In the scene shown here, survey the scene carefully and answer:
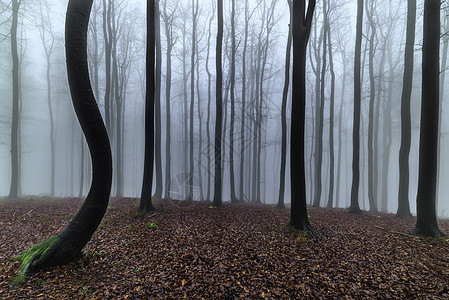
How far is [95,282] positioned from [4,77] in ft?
77.8

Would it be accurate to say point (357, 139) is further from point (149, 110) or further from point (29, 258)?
point (29, 258)

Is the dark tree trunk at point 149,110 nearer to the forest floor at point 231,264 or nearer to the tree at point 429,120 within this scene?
the forest floor at point 231,264

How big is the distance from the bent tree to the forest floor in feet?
1.28

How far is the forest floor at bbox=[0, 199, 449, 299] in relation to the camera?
3.24 m

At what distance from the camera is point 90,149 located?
162 inches

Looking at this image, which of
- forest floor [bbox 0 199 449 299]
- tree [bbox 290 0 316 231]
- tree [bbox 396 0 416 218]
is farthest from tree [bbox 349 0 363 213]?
tree [bbox 290 0 316 231]

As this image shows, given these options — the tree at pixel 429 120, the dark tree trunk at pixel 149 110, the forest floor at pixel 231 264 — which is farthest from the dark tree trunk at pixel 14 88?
the tree at pixel 429 120

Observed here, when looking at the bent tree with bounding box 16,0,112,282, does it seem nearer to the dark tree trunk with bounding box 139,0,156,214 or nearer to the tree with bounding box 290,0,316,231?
the dark tree trunk with bounding box 139,0,156,214

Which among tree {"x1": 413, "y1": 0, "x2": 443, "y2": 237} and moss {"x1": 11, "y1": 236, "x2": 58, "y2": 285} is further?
tree {"x1": 413, "y1": 0, "x2": 443, "y2": 237}

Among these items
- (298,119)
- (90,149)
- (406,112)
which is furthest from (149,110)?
(406,112)

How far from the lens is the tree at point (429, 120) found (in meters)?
6.09

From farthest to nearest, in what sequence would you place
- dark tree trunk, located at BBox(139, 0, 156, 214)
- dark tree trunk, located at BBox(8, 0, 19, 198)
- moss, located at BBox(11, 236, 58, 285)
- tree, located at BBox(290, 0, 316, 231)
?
dark tree trunk, located at BBox(8, 0, 19, 198), dark tree trunk, located at BBox(139, 0, 156, 214), tree, located at BBox(290, 0, 316, 231), moss, located at BBox(11, 236, 58, 285)

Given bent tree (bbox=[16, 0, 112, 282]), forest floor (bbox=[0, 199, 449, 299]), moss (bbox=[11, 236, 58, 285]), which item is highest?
bent tree (bbox=[16, 0, 112, 282])

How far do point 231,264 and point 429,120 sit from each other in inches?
300
